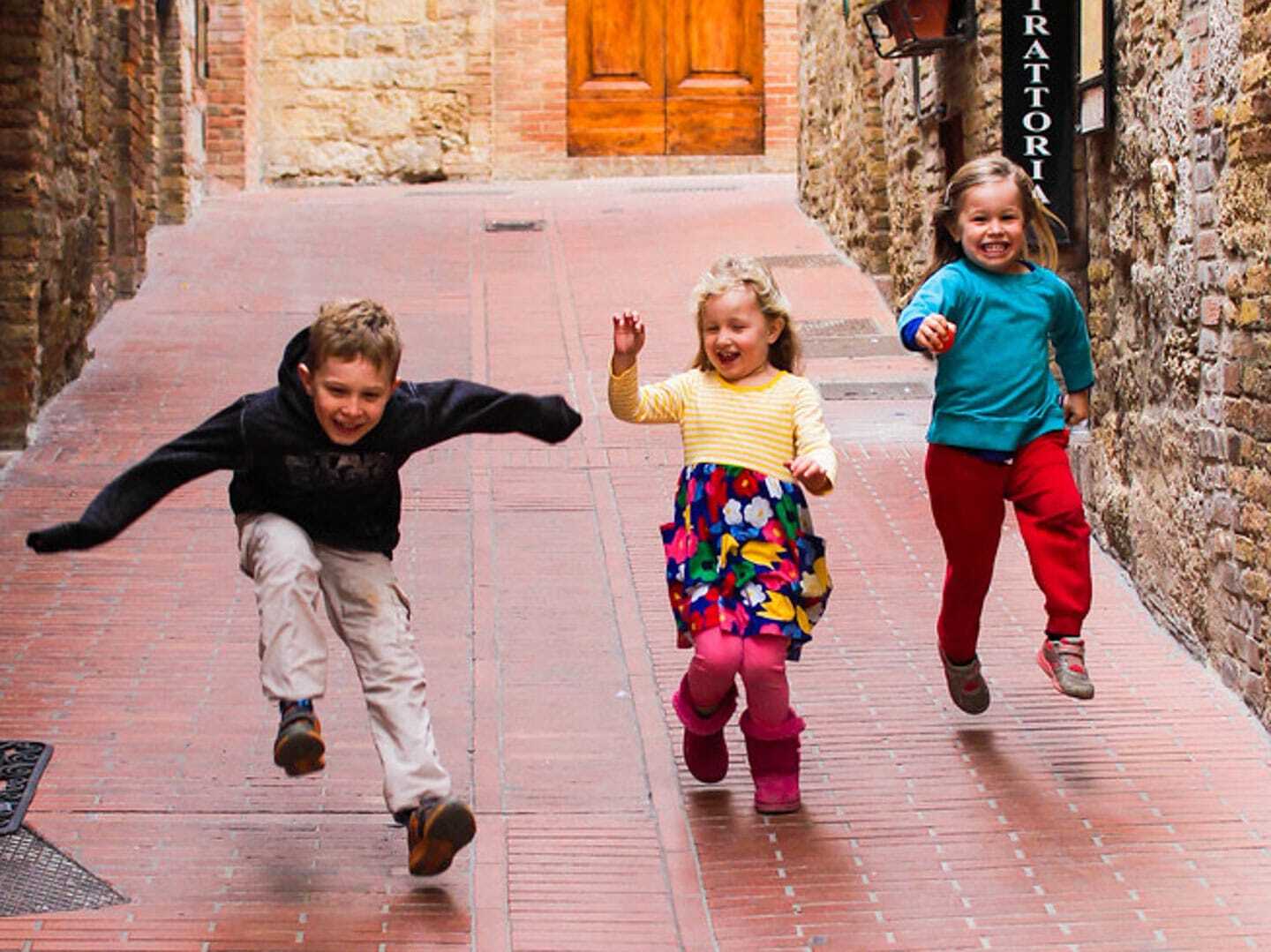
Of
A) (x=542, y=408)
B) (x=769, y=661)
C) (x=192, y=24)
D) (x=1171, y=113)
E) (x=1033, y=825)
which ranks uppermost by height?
(x=192, y=24)

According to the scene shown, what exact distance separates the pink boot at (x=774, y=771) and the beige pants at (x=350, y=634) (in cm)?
92

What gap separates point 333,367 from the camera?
432 cm

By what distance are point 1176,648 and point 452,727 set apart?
2.47 meters

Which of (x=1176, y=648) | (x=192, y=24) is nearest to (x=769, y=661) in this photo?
(x=1176, y=648)

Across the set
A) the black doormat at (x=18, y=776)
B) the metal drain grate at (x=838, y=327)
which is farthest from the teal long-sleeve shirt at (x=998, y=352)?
the metal drain grate at (x=838, y=327)

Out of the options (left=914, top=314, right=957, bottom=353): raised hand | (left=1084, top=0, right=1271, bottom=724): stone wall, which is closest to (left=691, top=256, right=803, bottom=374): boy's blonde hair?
(left=914, top=314, right=957, bottom=353): raised hand

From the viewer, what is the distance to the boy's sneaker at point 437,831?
172 inches

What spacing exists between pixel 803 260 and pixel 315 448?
961 centimetres

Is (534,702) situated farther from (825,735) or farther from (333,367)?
(333,367)

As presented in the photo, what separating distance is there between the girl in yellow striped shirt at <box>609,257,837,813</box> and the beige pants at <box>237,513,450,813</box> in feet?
2.41

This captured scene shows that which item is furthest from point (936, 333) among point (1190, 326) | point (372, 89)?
point (372, 89)

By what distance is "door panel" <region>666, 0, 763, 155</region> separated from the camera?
63.6 ft

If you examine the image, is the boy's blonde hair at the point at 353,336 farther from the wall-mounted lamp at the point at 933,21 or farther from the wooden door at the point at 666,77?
the wooden door at the point at 666,77

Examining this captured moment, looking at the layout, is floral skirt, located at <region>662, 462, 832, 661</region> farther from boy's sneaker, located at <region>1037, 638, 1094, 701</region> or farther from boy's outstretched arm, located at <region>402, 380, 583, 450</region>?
boy's sneaker, located at <region>1037, 638, 1094, 701</region>
